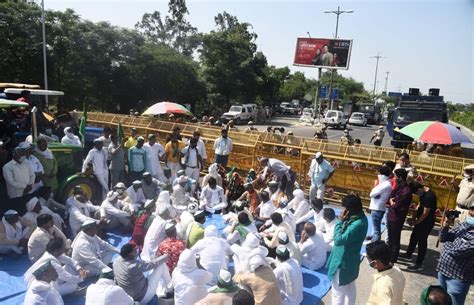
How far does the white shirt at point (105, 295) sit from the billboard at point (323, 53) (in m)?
34.9

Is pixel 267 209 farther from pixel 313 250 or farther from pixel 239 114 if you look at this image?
pixel 239 114

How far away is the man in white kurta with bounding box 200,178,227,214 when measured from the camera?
362 inches

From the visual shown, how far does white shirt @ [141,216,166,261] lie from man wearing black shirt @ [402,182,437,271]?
13.9 ft

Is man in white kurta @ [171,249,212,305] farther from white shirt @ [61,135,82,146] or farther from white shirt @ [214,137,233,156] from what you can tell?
white shirt @ [214,137,233,156]

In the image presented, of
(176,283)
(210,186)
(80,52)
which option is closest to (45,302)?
(176,283)

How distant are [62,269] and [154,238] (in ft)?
4.52

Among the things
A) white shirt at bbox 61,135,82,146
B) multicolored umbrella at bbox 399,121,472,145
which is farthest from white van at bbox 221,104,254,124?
multicolored umbrella at bbox 399,121,472,145

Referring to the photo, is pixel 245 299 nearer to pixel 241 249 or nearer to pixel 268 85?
pixel 241 249

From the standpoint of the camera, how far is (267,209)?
315 inches

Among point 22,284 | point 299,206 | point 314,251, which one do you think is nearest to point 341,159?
point 299,206

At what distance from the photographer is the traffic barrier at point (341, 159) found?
9.62 metres

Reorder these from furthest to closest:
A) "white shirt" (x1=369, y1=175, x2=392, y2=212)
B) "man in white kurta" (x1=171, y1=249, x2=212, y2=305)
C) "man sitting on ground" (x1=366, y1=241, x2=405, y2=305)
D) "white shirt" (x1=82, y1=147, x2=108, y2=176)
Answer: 1. "white shirt" (x1=82, y1=147, x2=108, y2=176)
2. "white shirt" (x1=369, y1=175, x2=392, y2=212)
3. "man in white kurta" (x1=171, y1=249, x2=212, y2=305)
4. "man sitting on ground" (x1=366, y1=241, x2=405, y2=305)

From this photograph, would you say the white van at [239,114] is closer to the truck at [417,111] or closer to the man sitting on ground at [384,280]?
the truck at [417,111]

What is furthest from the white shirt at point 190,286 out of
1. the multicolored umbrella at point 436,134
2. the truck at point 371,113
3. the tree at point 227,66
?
the truck at point 371,113
